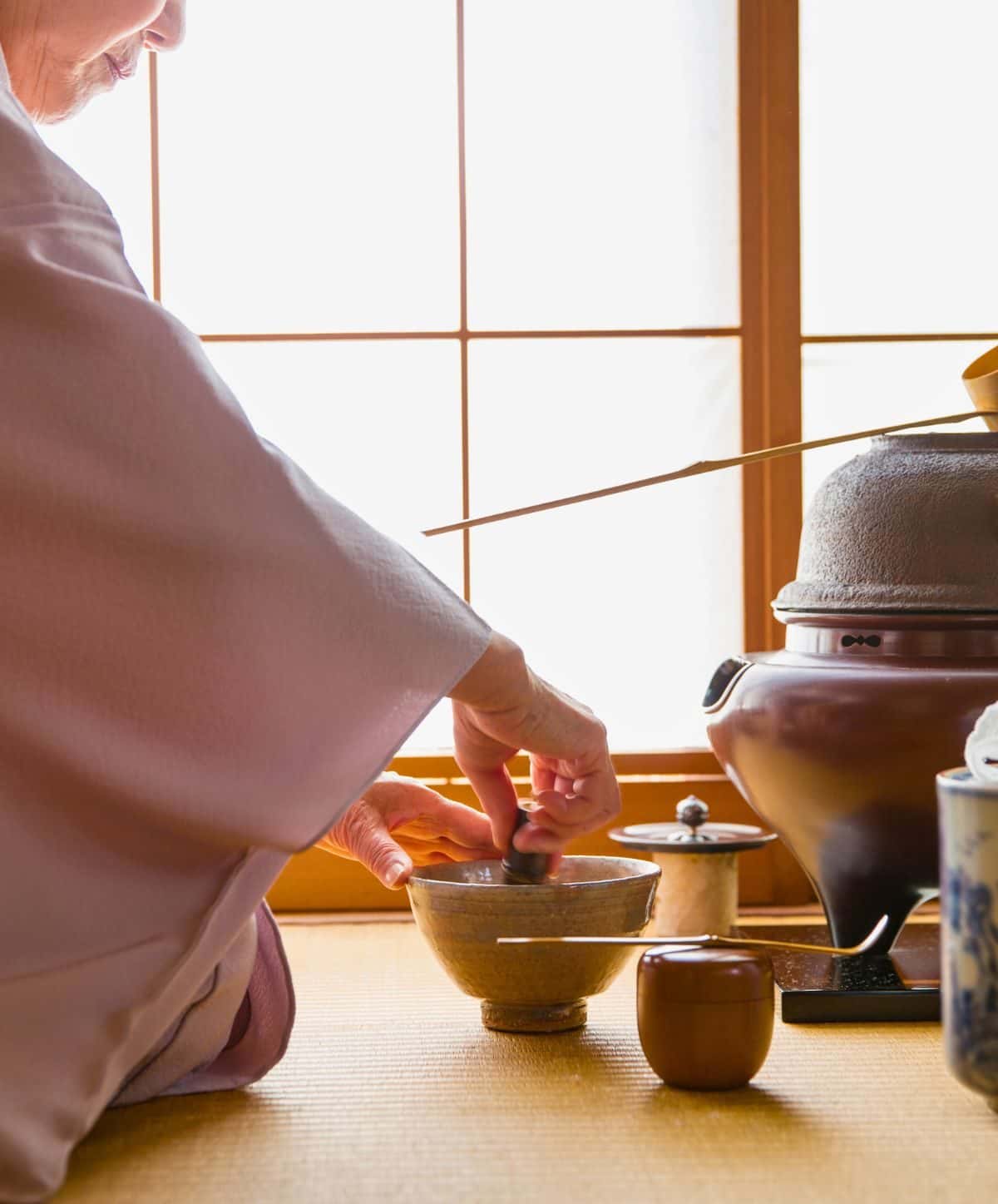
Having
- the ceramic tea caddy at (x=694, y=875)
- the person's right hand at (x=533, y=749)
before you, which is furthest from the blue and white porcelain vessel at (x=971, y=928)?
the ceramic tea caddy at (x=694, y=875)

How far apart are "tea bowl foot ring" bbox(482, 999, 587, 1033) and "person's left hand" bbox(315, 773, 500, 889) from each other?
0.18 m

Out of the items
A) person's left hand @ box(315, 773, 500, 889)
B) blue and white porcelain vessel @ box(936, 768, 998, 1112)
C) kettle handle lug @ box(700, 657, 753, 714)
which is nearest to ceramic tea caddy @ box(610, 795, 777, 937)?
kettle handle lug @ box(700, 657, 753, 714)

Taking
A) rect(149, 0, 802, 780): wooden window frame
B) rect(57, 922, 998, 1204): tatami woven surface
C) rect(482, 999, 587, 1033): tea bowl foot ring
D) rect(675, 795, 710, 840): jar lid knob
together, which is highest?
rect(149, 0, 802, 780): wooden window frame

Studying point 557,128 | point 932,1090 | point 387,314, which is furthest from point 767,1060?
point 557,128

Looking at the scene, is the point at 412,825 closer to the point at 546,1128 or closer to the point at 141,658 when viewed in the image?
the point at 546,1128

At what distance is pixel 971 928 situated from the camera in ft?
3.84

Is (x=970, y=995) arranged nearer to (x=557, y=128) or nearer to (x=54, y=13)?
(x=54, y=13)

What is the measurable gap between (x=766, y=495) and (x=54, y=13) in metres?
1.34

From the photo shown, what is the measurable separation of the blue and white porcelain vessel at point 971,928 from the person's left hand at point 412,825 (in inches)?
23.8

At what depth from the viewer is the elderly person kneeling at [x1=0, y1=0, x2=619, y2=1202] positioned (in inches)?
45.3

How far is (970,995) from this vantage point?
1176 mm

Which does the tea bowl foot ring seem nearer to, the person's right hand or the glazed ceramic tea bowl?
the glazed ceramic tea bowl

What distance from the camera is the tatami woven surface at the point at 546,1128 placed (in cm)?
112

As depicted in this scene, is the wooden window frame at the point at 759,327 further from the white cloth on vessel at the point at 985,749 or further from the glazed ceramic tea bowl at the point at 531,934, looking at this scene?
the white cloth on vessel at the point at 985,749
